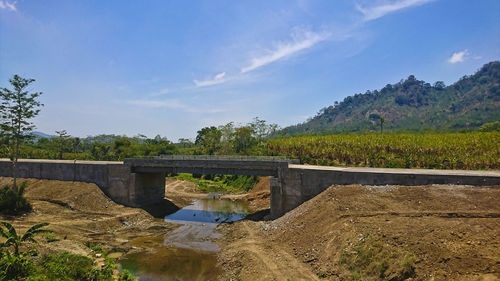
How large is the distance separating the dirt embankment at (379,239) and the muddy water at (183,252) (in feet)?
6.10

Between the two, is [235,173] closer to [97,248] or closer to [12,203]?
[97,248]

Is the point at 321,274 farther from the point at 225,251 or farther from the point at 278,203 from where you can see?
the point at 278,203

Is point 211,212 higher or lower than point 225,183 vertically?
lower

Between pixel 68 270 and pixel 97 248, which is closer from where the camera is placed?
pixel 68 270

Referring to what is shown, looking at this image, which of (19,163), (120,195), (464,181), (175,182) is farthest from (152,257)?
(175,182)

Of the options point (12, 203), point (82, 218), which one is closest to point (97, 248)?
point (82, 218)

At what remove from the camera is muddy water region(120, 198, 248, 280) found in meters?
22.0

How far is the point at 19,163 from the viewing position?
44.5 m

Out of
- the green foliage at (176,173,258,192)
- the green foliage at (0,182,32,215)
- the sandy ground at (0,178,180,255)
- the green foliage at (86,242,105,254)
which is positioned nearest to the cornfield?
the green foliage at (176,173,258,192)

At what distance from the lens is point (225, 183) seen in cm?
6838

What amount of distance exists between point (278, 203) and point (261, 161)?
18.4 ft

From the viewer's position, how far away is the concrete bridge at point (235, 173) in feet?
87.2

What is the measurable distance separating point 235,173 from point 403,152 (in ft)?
118

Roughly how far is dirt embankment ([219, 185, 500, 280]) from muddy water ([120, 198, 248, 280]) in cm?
186
